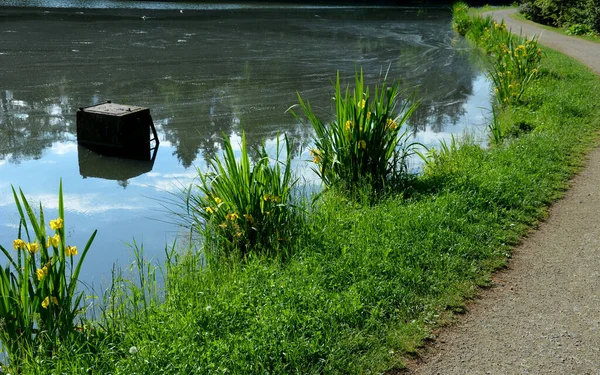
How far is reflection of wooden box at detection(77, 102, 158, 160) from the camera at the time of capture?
30.5 ft

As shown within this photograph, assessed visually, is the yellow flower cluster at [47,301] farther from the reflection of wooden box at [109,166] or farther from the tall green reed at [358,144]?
the reflection of wooden box at [109,166]

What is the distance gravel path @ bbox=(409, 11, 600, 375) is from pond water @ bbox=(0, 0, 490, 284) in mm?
2662

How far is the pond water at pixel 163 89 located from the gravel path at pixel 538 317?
8.73ft

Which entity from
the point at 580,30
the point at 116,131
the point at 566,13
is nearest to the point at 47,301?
the point at 116,131

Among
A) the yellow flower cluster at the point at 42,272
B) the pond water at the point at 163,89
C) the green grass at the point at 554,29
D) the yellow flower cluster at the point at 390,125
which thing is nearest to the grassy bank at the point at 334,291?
the yellow flower cluster at the point at 42,272

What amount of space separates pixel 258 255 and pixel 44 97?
8.57 metres

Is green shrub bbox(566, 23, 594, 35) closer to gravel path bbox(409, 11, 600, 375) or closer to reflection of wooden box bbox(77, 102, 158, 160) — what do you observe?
reflection of wooden box bbox(77, 102, 158, 160)

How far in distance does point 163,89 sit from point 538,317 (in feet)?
34.1

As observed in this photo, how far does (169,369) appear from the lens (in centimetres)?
355

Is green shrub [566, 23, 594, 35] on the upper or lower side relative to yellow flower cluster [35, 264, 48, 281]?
upper

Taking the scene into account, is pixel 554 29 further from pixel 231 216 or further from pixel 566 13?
pixel 231 216

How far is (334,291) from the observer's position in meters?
4.53

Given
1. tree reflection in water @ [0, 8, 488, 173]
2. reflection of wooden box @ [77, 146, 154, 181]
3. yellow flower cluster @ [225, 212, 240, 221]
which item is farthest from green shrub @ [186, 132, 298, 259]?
tree reflection in water @ [0, 8, 488, 173]

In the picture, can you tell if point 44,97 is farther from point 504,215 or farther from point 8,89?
point 504,215
